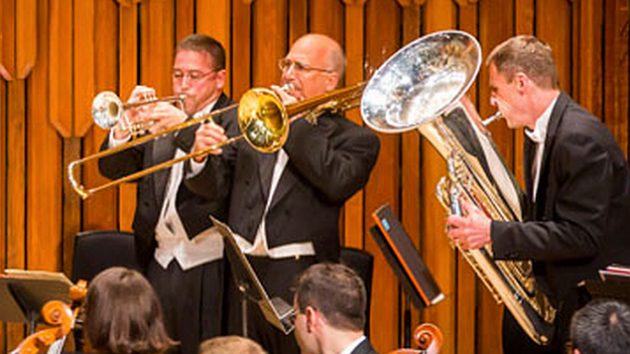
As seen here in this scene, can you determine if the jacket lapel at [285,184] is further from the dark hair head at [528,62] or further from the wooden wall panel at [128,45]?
the wooden wall panel at [128,45]

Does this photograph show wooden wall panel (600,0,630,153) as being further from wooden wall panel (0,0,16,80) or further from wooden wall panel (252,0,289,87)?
wooden wall panel (0,0,16,80)

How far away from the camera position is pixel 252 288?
3.88 meters

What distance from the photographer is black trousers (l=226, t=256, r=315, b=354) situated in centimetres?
425

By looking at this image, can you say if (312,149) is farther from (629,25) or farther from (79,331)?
(629,25)

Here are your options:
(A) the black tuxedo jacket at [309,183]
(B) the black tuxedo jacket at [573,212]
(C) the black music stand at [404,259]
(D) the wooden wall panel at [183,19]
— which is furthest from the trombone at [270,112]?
(D) the wooden wall panel at [183,19]

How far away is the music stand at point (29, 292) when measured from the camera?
383cm

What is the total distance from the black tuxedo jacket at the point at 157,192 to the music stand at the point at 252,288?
0.60 m

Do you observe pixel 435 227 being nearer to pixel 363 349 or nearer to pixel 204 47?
pixel 204 47

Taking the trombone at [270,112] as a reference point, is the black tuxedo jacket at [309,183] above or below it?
below

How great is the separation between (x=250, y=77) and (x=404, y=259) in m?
1.96

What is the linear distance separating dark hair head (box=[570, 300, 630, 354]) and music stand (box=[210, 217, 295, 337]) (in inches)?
51.3

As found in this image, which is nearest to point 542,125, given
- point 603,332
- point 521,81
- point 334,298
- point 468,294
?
point 521,81

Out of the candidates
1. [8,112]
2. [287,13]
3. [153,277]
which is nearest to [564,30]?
[287,13]

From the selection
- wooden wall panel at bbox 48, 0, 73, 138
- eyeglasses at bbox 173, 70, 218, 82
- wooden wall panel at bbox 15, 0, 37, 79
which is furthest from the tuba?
wooden wall panel at bbox 15, 0, 37, 79
